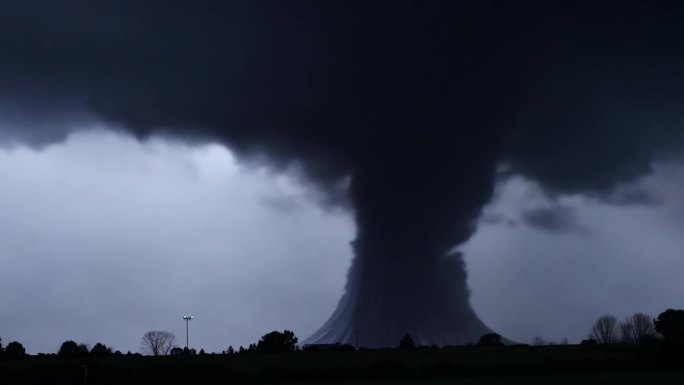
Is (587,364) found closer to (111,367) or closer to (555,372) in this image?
(555,372)

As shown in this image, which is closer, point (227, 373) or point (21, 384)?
point (21, 384)

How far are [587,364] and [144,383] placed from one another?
2497 inches

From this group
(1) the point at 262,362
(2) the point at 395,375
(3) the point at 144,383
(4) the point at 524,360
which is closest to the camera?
(3) the point at 144,383

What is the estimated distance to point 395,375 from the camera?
337ft

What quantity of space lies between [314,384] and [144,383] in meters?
24.2

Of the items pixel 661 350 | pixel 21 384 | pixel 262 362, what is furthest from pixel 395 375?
pixel 21 384

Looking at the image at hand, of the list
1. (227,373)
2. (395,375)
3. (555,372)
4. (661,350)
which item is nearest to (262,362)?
(227,373)

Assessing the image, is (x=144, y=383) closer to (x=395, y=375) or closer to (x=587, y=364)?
(x=395, y=375)

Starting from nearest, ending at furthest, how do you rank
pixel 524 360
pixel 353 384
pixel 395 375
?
pixel 353 384, pixel 395 375, pixel 524 360

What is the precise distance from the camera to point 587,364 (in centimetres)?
10512

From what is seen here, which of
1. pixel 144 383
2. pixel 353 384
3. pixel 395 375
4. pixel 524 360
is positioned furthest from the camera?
pixel 524 360

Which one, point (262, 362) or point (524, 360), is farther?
point (262, 362)

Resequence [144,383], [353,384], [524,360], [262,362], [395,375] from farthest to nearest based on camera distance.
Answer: [262,362] → [524,360] → [395,375] → [144,383] → [353,384]

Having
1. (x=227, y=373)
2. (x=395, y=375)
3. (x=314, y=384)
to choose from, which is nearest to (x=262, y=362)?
(x=227, y=373)
